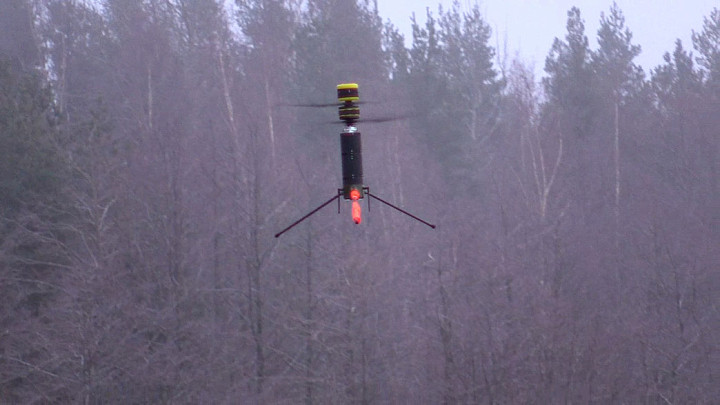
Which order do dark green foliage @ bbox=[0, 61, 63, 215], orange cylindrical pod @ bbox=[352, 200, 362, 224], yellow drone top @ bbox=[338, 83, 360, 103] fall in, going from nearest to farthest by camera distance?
yellow drone top @ bbox=[338, 83, 360, 103]
orange cylindrical pod @ bbox=[352, 200, 362, 224]
dark green foliage @ bbox=[0, 61, 63, 215]

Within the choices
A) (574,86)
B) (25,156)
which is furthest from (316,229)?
(574,86)

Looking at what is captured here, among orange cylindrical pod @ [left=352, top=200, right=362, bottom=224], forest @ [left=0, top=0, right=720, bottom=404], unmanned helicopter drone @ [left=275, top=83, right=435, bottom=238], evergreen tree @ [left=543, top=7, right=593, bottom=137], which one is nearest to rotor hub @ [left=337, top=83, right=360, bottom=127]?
Result: unmanned helicopter drone @ [left=275, top=83, right=435, bottom=238]

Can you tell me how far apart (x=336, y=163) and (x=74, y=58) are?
9.74 metres

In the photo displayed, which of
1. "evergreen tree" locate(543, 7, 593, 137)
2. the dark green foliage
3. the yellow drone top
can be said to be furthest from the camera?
"evergreen tree" locate(543, 7, 593, 137)

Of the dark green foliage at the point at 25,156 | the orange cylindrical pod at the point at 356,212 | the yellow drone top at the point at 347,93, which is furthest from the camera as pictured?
the dark green foliage at the point at 25,156

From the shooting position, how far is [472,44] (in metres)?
36.0

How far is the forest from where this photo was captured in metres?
19.3

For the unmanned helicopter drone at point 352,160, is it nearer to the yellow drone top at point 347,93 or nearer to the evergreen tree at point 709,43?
the yellow drone top at point 347,93

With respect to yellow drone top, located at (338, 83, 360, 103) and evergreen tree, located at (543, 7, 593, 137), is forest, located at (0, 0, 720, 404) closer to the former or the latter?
evergreen tree, located at (543, 7, 593, 137)

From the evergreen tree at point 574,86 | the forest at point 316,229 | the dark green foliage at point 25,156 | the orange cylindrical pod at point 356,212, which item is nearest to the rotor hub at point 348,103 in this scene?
the orange cylindrical pod at point 356,212

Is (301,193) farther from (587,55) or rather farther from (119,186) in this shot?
(587,55)

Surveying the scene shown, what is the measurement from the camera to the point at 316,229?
22.8 metres

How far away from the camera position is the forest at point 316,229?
63.5 ft

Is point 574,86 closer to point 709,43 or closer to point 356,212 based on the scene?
point 709,43
